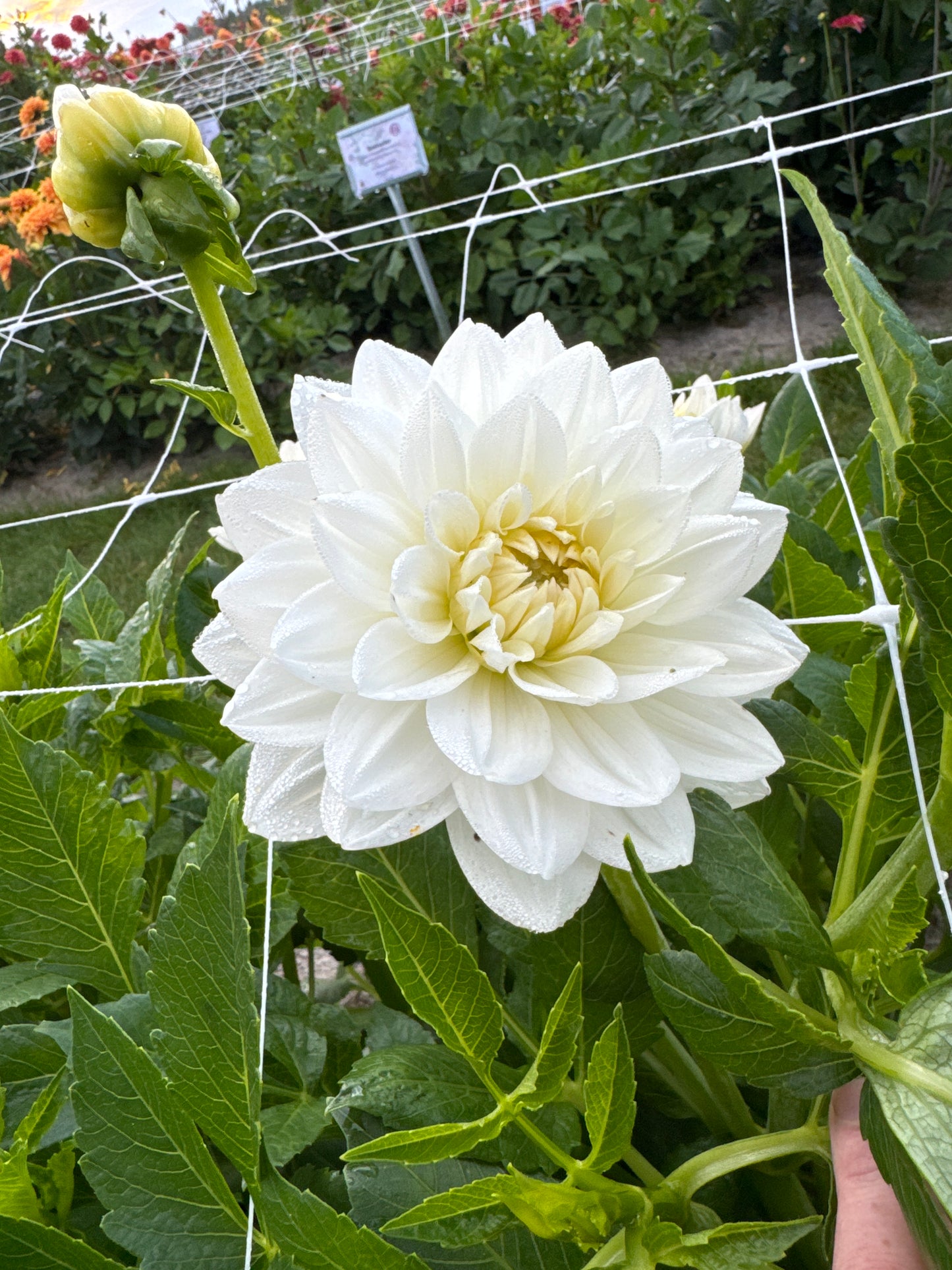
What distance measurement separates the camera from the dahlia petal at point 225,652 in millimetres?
396

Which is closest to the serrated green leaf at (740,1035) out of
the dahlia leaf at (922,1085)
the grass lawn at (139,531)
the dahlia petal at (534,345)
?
the dahlia leaf at (922,1085)

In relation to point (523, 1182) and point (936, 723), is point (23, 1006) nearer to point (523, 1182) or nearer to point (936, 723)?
point (523, 1182)

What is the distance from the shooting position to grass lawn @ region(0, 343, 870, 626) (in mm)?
2514

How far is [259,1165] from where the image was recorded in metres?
0.39

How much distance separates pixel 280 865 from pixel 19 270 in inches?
128

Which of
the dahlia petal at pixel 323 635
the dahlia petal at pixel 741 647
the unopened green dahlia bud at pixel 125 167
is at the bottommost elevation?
the dahlia petal at pixel 741 647

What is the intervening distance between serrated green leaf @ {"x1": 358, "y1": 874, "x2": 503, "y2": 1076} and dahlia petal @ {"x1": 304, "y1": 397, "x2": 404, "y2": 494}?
0.13 meters

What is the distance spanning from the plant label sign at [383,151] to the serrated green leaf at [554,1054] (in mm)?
1997

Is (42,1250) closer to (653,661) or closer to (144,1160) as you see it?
(144,1160)

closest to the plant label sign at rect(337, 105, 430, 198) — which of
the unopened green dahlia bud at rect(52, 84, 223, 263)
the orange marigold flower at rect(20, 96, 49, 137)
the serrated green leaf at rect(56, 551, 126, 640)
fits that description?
the orange marigold flower at rect(20, 96, 49, 137)

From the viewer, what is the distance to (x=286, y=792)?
38 cm

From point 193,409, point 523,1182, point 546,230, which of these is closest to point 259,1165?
point 523,1182

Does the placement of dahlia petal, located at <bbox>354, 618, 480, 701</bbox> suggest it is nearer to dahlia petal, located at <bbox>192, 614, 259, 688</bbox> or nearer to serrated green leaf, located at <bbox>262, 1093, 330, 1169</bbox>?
dahlia petal, located at <bbox>192, 614, 259, 688</bbox>

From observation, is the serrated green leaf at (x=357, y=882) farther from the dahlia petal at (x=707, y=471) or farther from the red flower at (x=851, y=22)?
the red flower at (x=851, y=22)
